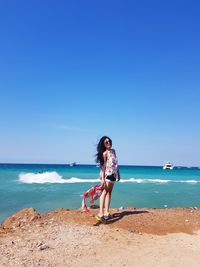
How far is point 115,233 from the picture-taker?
7773mm

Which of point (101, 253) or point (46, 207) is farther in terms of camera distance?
point (46, 207)

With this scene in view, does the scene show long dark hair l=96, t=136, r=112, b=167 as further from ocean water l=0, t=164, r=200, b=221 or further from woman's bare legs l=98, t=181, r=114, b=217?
ocean water l=0, t=164, r=200, b=221

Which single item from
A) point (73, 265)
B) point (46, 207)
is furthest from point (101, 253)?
point (46, 207)

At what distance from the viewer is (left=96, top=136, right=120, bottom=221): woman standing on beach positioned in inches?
342

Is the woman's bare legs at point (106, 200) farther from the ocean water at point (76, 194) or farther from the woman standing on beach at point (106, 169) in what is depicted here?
the ocean water at point (76, 194)

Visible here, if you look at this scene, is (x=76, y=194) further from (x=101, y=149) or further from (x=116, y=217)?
(x=101, y=149)

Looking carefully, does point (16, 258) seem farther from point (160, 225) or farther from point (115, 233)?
point (160, 225)

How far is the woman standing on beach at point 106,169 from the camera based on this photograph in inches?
342

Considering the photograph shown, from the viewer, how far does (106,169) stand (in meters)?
8.72

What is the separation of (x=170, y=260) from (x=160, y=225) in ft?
7.59

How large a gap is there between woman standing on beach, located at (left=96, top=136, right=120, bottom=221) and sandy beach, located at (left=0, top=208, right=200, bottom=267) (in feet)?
1.28

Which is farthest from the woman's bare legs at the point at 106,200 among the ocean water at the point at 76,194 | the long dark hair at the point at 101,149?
the ocean water at the point at 76,194

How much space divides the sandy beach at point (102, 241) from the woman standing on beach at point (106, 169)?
39 centimetres

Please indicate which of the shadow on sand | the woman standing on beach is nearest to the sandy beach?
the shadow on sand
